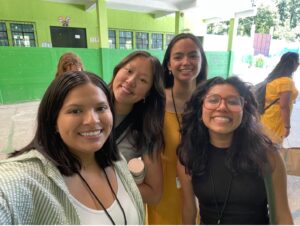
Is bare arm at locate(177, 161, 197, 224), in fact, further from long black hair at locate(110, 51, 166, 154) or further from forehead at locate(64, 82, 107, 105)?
forehead at locate(64, 82, 107, 105)

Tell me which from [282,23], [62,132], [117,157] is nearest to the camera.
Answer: [62,132]

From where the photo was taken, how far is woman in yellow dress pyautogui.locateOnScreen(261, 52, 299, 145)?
2599 mm

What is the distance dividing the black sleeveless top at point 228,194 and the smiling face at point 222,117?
0.30 ft

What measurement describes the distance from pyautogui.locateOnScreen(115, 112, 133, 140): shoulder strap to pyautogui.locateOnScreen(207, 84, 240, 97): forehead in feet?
1.70

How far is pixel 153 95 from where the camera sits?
1421mm

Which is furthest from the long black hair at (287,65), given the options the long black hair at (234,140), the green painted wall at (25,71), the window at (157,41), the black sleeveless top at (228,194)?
the window at (157,41)

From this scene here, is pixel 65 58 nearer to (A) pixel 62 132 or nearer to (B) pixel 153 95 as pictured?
(B) pixel 153 95

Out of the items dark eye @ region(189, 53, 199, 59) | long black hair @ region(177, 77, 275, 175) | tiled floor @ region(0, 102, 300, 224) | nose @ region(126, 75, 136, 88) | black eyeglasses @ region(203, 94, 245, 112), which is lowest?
tiled floor @ region(0, 102, 300, 224)

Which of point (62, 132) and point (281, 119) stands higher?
point (62, 132)

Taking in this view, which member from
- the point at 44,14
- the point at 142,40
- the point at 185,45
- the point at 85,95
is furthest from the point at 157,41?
the point at 85,95

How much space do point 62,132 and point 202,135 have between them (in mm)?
801

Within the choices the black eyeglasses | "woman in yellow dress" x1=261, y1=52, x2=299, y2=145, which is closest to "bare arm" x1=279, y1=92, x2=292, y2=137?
"woman in yellow dress" x1=261, y1=52, x2=299, y2=145

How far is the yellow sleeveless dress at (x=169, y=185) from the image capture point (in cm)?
149


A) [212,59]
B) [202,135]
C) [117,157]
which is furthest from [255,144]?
[212,59]
